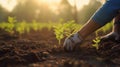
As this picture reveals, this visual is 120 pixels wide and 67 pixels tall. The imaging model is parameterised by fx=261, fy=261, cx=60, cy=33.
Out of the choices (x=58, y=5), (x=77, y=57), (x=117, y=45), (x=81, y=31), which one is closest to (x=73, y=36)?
(x=81, y=31)

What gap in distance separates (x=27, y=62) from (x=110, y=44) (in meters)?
1.37

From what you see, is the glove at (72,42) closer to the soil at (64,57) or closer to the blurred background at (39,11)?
the soil at (64,57)

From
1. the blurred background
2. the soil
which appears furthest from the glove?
the blurred background

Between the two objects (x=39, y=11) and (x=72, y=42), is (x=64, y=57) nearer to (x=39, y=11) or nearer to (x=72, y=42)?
(x=72, y=42)

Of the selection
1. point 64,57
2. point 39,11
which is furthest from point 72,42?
point 39,11

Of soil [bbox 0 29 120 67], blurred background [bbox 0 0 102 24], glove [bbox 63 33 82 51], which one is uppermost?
blurred background [bbox 0 0 102 24]

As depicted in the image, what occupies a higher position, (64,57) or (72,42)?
(72,42)

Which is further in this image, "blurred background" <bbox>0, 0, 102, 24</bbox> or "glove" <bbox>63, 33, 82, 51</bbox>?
"blurred background" <bbox>0, 0, 102, 24</bbox>

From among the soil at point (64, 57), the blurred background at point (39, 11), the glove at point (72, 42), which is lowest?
the soil at point (64, 57)

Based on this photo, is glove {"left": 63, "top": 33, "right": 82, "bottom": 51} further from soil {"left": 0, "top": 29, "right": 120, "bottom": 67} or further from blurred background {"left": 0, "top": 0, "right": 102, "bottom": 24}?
blurred background {"left": 0, "top": 0, "right": 102, "bottom": 24}

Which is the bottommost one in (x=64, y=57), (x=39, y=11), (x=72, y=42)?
(x=64, y=57)

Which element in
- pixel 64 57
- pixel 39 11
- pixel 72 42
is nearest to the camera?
pixel 64 57

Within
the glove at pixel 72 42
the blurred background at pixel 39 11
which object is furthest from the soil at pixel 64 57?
the blurred background at pixel 39 11

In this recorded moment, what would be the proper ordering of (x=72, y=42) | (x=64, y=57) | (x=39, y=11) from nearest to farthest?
(x=64, y=57) < (x=72, y=42) < (x=39, y=11)
